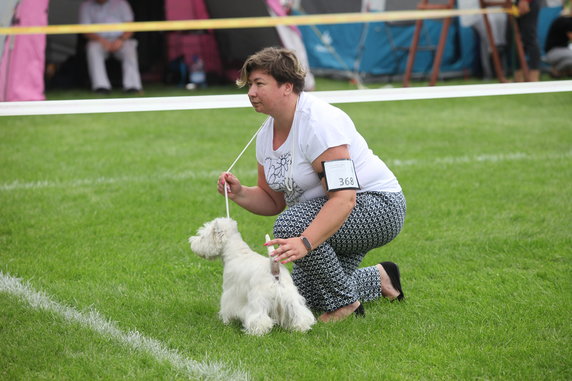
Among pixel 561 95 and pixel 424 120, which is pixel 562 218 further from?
pixel 561 95

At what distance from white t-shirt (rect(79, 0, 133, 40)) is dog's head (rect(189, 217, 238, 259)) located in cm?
913

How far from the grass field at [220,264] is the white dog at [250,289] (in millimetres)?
80

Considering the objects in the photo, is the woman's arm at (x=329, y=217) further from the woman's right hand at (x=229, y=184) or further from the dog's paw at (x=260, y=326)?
the woman's right hand at (x=229, y=184)

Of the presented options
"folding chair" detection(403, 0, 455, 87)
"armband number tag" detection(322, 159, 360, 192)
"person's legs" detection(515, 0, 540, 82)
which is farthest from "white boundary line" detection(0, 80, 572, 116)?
"person's legs" detection(515, 0, 540, 82)

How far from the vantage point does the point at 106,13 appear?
12078 mm

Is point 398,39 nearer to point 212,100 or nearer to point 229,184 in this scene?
point 212,100

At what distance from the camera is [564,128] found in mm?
8320

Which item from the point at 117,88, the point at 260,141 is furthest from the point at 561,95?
the point at 260,141

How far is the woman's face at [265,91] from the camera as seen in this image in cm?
323

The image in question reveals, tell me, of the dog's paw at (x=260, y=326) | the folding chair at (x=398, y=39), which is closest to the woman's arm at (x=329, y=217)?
the dog's paw at (x=260, y=326)

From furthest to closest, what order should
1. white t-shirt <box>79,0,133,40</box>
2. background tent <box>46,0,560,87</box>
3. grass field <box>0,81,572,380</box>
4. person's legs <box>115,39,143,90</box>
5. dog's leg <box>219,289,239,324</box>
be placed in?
background tent <box>46,0,560,87</box> → white t-shirt <box>79,0,133,40</box> → person's legs <box>115,39,143,90</box> → dog's leg <box>219,289,239,324</box> → grass field <box>0,81,572,380</box>

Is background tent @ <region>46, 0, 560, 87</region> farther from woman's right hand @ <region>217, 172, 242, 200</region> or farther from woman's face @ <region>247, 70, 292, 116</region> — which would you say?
woman's face @ <region>247, 70, 292, 116</region>

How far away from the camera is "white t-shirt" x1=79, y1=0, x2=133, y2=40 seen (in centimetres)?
1193

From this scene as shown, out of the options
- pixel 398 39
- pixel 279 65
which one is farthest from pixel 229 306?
pixel 398 39
